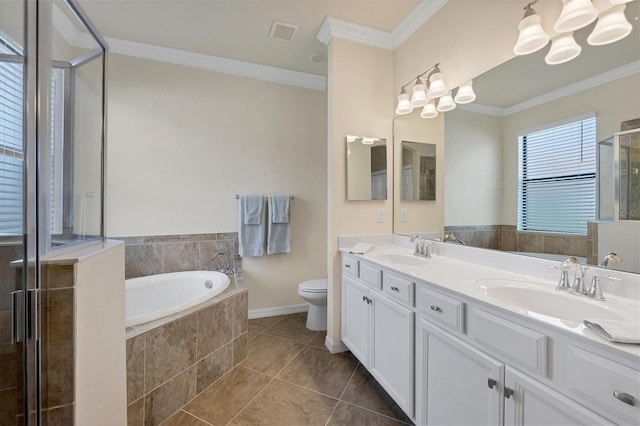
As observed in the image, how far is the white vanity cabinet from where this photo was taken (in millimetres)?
1393

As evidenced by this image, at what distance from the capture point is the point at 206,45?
8.31 feet

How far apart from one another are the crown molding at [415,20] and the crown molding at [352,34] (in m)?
0.07

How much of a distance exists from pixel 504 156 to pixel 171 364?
2.27 m

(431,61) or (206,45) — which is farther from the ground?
(206,45)

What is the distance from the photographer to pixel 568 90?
1235 mm

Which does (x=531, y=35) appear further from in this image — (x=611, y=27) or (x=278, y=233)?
(x=278, y=233)

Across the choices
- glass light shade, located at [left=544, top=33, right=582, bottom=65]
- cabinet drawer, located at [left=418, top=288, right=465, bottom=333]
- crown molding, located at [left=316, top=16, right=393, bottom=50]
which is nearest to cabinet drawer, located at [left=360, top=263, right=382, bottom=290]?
cabinet drawer, located at [left=418, top=288, right=465, bottom=333]

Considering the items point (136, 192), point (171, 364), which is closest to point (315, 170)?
point (136, 192)

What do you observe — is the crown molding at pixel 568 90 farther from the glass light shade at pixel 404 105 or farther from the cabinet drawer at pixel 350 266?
the cabinet drawer at pixel 350 266

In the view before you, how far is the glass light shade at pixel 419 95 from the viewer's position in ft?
6.41

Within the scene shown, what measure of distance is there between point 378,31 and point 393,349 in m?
2.37

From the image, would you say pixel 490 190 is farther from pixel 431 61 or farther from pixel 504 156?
pixel 431 61

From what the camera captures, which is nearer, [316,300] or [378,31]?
[378,31]

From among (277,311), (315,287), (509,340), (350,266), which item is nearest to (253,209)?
(315,287)
